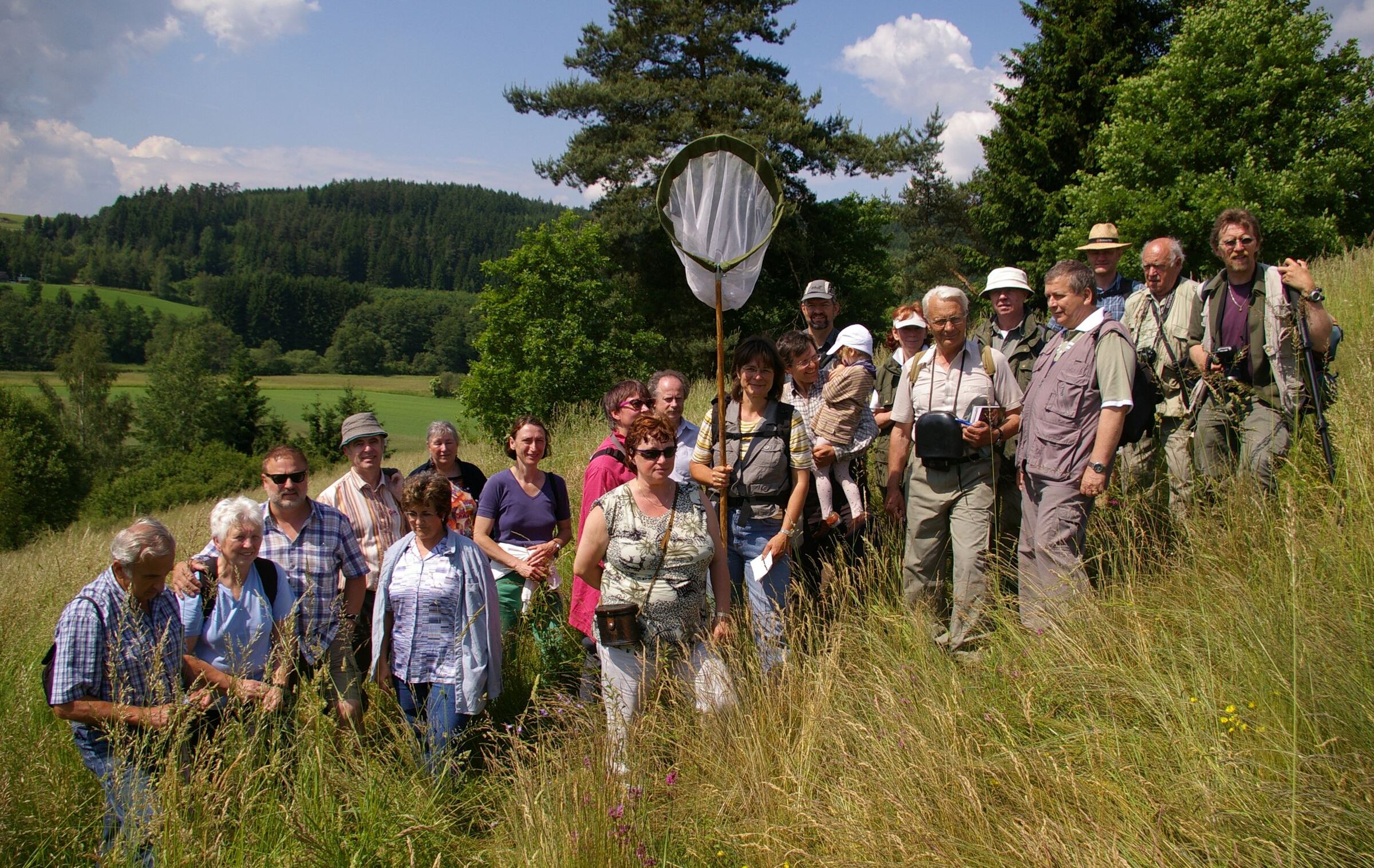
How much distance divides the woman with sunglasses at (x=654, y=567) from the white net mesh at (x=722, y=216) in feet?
4.14

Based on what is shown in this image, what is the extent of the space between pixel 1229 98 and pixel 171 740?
2257 centimetres

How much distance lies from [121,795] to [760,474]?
9.30 feet

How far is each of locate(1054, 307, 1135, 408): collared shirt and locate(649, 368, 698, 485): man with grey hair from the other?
2055mm

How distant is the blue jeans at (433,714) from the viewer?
3432mm

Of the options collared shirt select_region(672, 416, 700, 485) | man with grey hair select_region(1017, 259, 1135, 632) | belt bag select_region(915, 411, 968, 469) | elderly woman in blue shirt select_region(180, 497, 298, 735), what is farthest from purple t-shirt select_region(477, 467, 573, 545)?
man with grey hair select_region(1017, 259, 1135, 632)

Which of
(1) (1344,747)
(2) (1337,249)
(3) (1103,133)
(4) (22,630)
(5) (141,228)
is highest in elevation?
(5) (141,228)

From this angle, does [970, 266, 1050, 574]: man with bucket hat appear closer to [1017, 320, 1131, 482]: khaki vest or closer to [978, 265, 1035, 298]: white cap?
[978, 265, 1035, 298]: white cap

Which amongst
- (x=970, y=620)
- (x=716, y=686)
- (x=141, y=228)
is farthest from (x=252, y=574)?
(x=141, y=228)

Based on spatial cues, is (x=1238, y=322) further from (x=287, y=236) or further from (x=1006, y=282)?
(x=287, y=236)

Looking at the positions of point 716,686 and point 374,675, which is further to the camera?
point 374,675

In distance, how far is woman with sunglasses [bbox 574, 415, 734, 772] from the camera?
3404 mm

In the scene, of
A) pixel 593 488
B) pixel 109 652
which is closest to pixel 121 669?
pixel 109 652

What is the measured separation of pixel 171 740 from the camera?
9.47ft

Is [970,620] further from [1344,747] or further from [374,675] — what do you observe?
[374,675]
